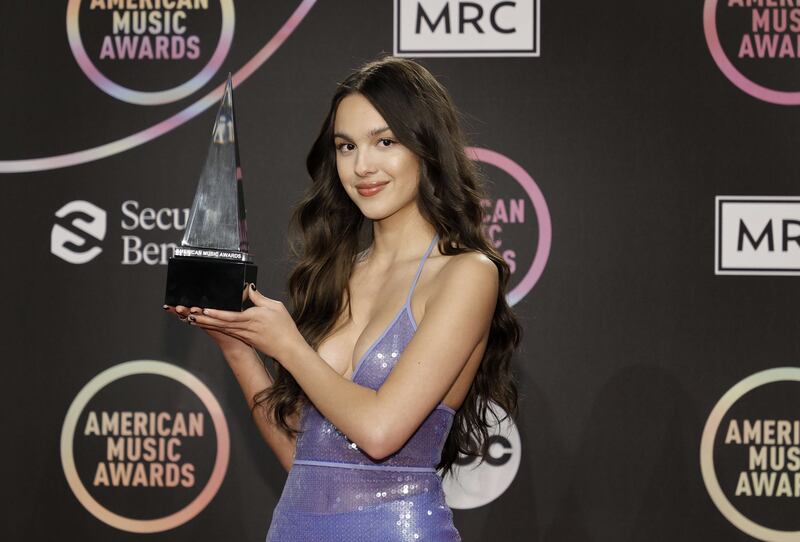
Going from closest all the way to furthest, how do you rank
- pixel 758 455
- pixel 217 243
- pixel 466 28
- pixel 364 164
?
pixel 217 243 < pixel 364 164 < pixel 758 455 < pixel 466 28

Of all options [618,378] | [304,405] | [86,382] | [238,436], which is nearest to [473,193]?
[304,405]

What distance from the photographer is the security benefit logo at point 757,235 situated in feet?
10.5

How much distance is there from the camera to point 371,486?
189 centimetres

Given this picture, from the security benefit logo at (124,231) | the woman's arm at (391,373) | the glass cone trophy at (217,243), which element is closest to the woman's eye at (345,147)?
the glass cone trophy at (217,243)

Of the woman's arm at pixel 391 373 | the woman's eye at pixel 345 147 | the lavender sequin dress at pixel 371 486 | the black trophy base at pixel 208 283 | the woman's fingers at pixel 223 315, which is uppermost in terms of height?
the woman's eye at pixel 345 147

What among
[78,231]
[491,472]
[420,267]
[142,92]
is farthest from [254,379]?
[142,92]

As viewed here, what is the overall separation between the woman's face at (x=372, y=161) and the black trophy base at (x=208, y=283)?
1.31 ft

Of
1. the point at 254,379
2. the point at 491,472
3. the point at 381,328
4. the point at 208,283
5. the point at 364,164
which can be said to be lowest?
the point at 491,472

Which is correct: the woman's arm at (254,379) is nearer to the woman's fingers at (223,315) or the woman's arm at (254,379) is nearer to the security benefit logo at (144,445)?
the woman's fingers at (223,315)

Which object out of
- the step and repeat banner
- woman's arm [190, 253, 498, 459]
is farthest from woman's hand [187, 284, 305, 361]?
the step and repeat banner

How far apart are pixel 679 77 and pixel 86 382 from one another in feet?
7.37

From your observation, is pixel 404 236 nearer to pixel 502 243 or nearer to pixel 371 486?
pixel 371 486

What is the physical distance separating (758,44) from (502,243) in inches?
42.0

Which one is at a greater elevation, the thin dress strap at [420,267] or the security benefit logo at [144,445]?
the thin dress strap at [420,267]
